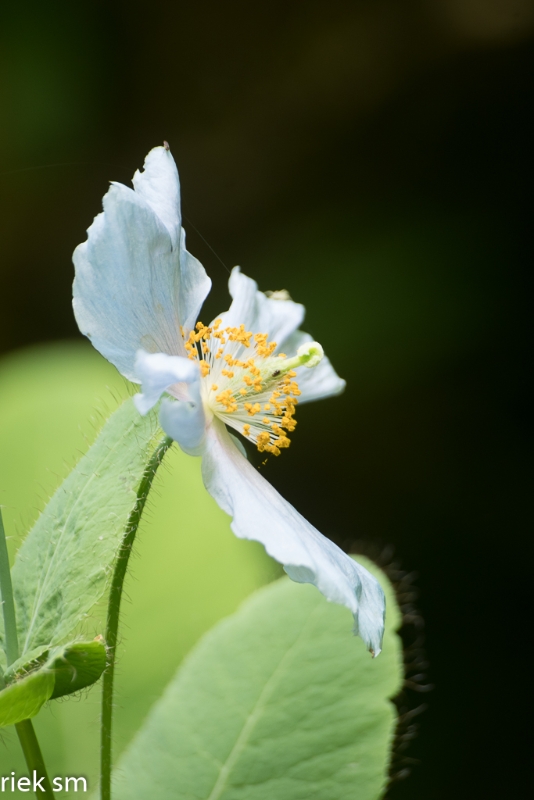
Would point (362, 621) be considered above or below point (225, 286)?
below

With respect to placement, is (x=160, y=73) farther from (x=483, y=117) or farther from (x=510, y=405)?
(x=510, y=405)

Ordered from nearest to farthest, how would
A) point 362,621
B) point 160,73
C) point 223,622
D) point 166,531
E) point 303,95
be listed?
point 362,621, point 223,622, point 166,531, point 160,73, point 303,95

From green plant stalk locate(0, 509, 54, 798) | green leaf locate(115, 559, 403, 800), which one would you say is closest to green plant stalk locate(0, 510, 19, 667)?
green plant stalk locate(0, 509, 54, 798)

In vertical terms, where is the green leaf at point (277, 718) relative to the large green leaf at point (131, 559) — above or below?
below

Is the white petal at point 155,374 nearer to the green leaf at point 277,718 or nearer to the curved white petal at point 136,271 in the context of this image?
the curved white petal at point 136,271

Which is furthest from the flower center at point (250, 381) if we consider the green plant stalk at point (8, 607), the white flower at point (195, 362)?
the green plant stalk at point (8, 607)

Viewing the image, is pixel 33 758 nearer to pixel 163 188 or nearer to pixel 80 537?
pixel 80 537

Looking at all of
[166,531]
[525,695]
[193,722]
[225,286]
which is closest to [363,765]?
[193,722]
